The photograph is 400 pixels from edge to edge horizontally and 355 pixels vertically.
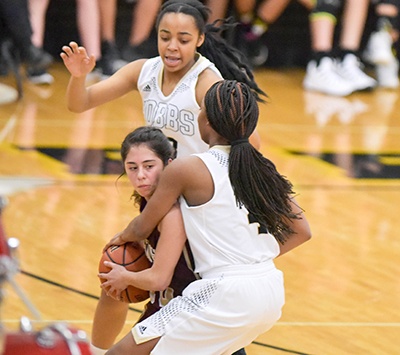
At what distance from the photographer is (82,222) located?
3.93 meters

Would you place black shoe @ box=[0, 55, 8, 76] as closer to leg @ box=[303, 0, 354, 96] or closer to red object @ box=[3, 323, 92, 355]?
leg @ box=[303, 0, 354, 96]

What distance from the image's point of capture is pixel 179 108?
2764 millimetres

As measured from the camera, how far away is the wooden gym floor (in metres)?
2.97

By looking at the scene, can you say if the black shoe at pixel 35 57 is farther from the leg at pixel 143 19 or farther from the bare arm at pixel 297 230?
the bare arm at pixel 297 230

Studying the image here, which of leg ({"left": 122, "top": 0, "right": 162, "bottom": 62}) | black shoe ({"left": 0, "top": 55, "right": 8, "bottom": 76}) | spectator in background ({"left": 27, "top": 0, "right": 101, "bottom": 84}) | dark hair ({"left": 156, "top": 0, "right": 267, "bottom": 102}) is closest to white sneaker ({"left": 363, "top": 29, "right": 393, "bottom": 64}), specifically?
leg ({"left": 122, "top": 0, "right": 162, "bottom": 62})

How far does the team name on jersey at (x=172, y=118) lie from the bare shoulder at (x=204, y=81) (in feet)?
0.25

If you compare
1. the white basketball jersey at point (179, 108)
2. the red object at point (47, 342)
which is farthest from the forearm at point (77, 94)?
the red object at point (47, 342)

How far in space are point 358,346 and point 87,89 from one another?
4.71 feet

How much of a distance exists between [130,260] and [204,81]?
2.59ft

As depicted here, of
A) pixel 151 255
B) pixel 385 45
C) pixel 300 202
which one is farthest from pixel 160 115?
pixel 385 45

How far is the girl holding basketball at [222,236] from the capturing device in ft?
6.76

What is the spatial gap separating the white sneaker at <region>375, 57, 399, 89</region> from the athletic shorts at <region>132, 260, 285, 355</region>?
656cm

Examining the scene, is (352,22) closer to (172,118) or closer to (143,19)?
(143,19)

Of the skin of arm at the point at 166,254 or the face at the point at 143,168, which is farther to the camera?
the face at the point at 143,168
